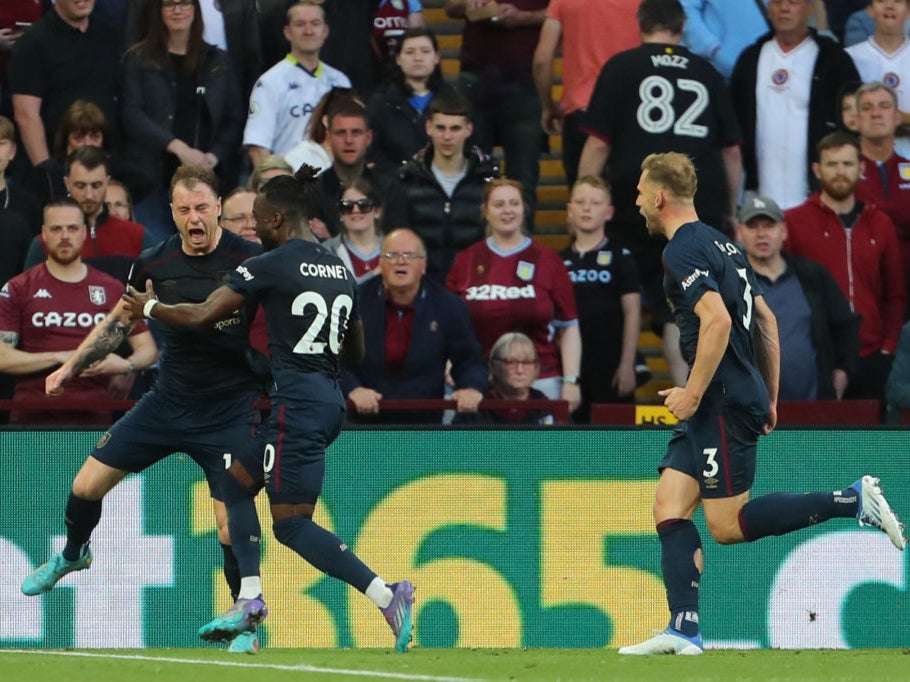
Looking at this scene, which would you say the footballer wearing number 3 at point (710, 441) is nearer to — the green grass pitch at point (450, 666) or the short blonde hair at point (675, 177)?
the short blonde hair at point (675, 177)

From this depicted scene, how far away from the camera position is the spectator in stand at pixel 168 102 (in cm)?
1278

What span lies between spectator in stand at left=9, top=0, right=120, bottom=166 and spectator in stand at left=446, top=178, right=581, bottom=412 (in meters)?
2.86

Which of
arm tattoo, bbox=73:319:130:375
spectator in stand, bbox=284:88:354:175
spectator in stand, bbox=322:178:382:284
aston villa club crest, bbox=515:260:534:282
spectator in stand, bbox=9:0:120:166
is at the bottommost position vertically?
arm tattoo, bbox=73:319:130:375

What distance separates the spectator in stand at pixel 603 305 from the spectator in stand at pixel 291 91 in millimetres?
2044

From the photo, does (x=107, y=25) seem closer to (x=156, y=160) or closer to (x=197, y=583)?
(x=156, y=160)

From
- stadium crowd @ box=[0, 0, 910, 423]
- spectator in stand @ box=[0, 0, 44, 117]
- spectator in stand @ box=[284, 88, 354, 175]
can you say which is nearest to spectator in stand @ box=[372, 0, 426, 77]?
stadium crowd @ box=[0, 0, 910, 423]

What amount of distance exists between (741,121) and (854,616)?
399 cm

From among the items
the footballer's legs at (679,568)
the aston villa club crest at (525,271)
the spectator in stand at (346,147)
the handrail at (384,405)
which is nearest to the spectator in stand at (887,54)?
the aston villa club crest at (525,271)

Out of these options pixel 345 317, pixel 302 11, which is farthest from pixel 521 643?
pixel 302 11

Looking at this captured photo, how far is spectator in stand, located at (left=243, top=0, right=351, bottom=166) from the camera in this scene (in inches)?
506

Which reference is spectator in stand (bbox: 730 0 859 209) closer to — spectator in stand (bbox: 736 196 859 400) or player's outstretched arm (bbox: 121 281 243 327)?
spectator in stand (bbox: 736 196 859 400)

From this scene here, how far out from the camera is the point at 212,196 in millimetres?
9438

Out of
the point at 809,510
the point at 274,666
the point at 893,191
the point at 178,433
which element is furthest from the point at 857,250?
the point at 274,666

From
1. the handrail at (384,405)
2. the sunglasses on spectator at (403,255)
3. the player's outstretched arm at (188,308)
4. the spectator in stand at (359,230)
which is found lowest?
the handrail at (384,405)
